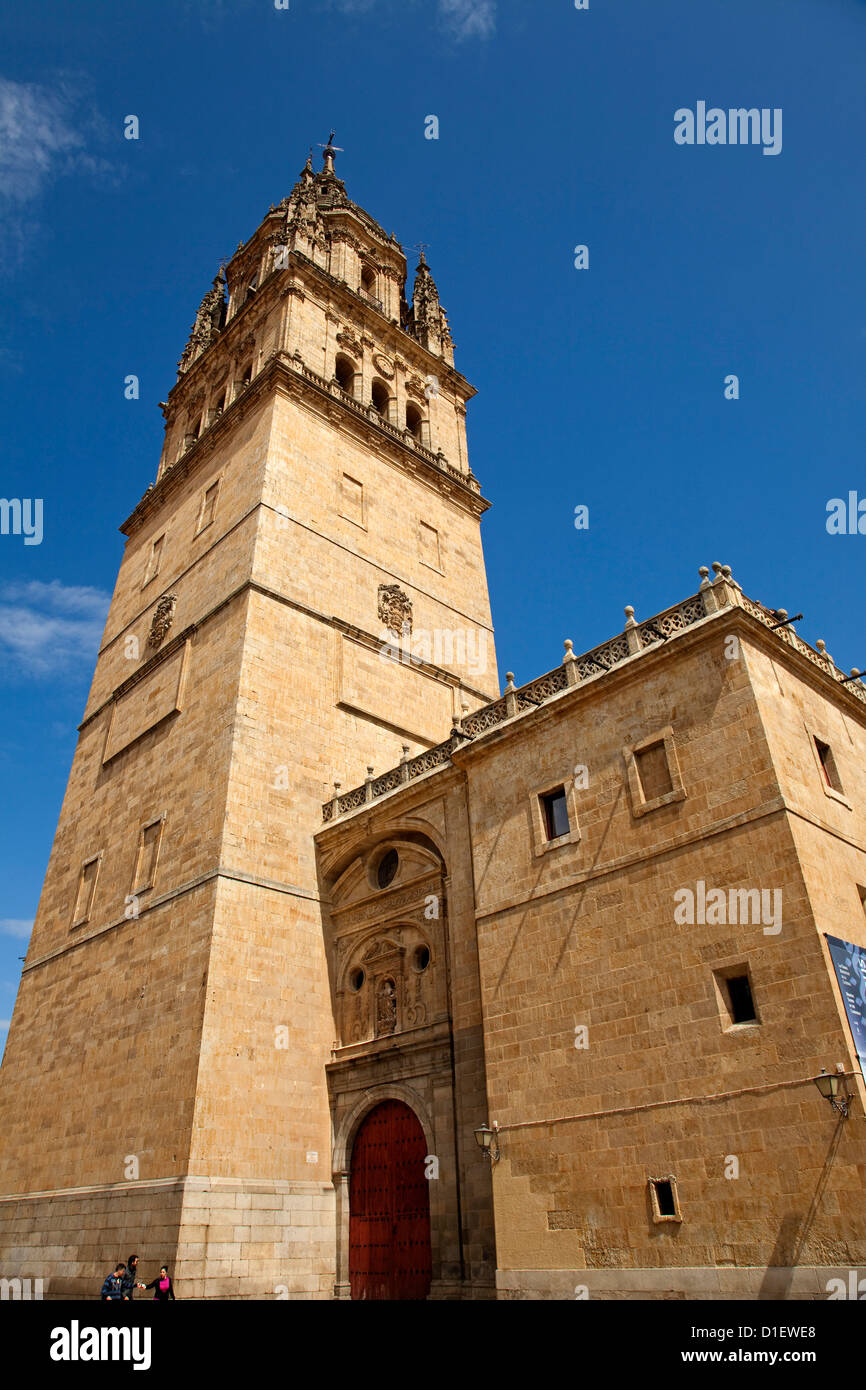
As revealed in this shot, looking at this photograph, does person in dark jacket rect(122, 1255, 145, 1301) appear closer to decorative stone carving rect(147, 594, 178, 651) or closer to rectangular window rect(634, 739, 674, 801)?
rectangular window rect(634, 739, 674, 801)

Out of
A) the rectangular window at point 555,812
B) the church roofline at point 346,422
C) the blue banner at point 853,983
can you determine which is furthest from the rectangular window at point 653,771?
the church roofline at point 346,422

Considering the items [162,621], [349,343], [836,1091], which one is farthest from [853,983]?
[349,343]

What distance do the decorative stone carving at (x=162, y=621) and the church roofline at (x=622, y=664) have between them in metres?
9.14

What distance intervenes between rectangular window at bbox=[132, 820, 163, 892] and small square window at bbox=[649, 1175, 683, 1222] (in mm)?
12323

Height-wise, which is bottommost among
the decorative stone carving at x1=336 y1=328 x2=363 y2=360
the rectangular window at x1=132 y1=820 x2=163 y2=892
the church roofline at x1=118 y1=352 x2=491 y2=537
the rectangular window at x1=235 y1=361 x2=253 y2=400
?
the rectangular window at x1=132 y1=820 x2=163 y2=892

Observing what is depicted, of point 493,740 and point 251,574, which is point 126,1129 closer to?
point 493,740

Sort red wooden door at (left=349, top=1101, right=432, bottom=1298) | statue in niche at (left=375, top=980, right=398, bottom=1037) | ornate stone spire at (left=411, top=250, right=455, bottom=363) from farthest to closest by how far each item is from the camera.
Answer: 1. ornate stone spire at (left=411, top=250, right=455, bottom=363)
2. statue in niche at (left=375, top=980, right=398, bottom=1037)
3. red wooden door at (left=349, top=1101, right=432, bottom=1298)

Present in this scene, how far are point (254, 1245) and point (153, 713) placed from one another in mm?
12702

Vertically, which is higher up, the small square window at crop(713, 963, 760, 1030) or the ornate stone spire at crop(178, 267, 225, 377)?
the ornate stone spire at crop(178, 267, 225, 377)

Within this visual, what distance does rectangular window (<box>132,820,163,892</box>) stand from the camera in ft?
64.8

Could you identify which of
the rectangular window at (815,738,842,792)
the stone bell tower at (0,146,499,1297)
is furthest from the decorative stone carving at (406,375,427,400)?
the rectangular window at (815,738,842,792)

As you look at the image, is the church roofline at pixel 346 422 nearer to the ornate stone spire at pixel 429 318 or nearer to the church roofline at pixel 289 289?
the church roofline at pixel 289 289

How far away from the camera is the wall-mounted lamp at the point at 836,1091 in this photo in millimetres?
9891
